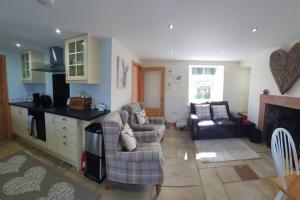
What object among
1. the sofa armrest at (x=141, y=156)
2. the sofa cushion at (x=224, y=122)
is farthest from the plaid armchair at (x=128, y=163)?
the sofa cushion at (x=224, y=122)

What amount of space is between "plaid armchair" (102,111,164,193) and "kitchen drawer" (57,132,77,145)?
0.72 m

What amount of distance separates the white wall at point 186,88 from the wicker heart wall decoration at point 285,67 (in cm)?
161

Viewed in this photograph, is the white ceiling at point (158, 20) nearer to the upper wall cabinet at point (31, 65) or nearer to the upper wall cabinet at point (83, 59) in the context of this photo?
the upper wall cabinet at point (83, 59)

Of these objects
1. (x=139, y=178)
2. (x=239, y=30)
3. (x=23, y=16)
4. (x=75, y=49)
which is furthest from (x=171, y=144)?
(x=23, y=16)

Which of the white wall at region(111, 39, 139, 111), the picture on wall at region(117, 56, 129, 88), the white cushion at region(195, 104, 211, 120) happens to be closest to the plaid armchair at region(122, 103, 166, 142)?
the white wall at region(111, 39, 139, 111)

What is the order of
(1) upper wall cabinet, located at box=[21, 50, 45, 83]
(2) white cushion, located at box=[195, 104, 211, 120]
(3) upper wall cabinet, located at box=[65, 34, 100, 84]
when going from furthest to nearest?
(2) white cushion, located at box=[195, 104, 211, 120] → (1) upper wall cabinet, located at box=[21, 50, 45, 83] → (3) upper wall cabinet, located at box=[65, 34, 100, 84]

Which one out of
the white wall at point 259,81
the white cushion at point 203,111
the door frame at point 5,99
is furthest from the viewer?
the white cushion at point 203,111

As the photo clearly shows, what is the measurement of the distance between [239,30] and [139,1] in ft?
5.30

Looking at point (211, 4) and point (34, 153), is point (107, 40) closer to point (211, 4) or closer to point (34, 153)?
point (211, 4)

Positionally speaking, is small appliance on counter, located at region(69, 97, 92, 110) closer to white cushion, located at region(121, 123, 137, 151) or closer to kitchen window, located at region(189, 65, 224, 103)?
white cushion, located at region(121, 123, 137, 151)

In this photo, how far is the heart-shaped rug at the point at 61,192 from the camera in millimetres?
1846

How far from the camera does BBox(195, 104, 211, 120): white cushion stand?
413cm

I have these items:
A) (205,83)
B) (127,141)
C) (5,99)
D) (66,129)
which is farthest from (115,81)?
(205,83)

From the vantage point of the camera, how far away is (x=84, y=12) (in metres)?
1.69
